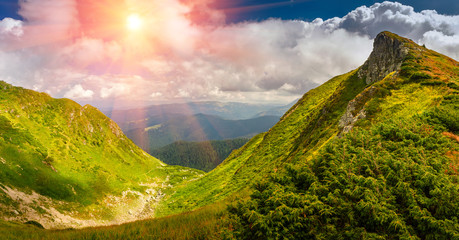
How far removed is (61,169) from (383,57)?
332ft

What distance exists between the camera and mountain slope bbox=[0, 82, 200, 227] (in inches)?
1778

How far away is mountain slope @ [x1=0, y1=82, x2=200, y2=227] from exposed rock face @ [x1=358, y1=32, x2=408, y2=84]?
8067 cm

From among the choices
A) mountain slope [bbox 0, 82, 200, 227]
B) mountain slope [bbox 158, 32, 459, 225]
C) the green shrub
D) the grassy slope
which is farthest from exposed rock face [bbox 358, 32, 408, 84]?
mountain slope [bbox 0, 82, 200, 227]

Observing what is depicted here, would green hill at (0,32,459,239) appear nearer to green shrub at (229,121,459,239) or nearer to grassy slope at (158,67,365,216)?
green shrub at (229,121,459,239)

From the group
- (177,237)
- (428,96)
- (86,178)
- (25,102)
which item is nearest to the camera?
(177,237)

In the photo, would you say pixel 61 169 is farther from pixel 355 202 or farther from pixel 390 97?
pixel 390 97

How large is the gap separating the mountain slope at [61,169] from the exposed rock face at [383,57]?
80670 mm

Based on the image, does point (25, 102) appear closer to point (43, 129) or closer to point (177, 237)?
point (43, 129)

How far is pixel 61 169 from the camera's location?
64.9 metres

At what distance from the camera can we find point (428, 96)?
24.3 meters

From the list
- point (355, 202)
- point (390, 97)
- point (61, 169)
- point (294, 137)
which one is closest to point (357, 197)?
point (355, 202)

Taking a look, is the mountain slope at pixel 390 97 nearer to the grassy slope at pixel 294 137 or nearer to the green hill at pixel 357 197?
the grassy slope at pixel 294 137

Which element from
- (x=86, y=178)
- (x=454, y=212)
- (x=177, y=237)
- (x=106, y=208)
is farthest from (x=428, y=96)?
(x=86, y=178)

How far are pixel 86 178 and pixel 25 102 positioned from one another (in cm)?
4139
